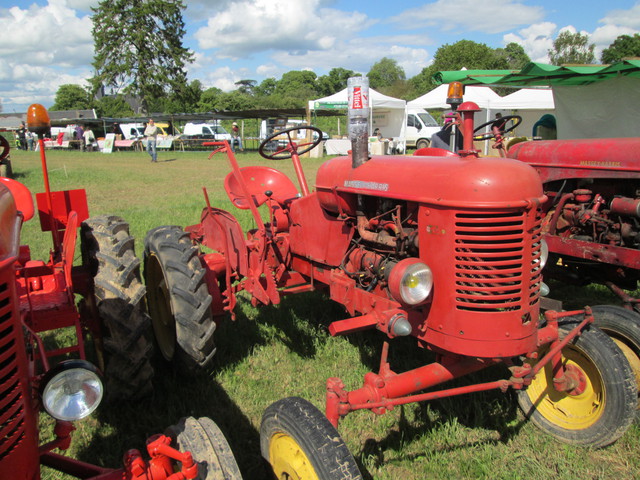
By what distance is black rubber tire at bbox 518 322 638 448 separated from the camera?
256 cm

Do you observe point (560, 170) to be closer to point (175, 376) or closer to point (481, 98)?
point (175, 376)

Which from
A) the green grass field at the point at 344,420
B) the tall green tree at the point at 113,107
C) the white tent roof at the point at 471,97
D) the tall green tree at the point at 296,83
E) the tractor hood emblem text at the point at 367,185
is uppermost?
the tall green tree at the point at 296,83

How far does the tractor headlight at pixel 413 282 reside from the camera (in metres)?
2.18

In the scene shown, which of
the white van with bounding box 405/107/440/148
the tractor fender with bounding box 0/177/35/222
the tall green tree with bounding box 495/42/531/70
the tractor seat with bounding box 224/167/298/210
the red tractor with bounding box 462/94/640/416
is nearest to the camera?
the tractor fender with bounding box 0/177/35/222

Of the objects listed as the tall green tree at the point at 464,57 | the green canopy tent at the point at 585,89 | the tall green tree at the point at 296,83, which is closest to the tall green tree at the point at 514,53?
the tall green tree at the point at 464,57

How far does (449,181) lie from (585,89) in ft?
35.1

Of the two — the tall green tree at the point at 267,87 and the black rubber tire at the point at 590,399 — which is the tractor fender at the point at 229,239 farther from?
the tall green tree at the point at 267,87

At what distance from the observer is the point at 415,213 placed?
7.98ft

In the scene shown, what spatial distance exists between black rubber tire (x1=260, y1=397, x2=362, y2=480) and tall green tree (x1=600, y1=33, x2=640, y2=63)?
50266 millimetres

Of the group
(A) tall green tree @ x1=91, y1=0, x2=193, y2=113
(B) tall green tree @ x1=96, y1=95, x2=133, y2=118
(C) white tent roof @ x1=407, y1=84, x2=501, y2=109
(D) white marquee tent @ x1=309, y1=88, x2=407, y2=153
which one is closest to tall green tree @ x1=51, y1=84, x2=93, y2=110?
(B) tall green tree @ x1=96, y1=95, x2=133, y2=118

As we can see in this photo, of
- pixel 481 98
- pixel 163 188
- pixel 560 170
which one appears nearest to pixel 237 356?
pixel 560 170

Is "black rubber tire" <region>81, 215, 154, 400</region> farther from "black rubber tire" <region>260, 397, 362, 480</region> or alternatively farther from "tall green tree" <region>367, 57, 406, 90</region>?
"tall green tree" <region>367, 57, 406, 90</region>

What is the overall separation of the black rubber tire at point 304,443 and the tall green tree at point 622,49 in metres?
50.3

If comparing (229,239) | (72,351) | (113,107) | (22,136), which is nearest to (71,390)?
(72,351)
